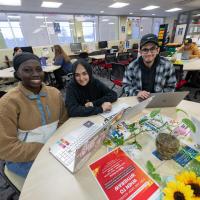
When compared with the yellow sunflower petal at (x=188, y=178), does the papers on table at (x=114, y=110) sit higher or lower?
lower

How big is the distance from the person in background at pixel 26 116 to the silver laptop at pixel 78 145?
9.8 inches

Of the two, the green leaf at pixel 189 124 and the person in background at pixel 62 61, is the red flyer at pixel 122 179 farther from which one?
the person in background at pixel 62 61

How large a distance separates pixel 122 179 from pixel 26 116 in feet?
2.61

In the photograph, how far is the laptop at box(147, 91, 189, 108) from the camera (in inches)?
42.0

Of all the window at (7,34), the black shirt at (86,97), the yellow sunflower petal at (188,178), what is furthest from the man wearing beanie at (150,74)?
the window at (7,34)

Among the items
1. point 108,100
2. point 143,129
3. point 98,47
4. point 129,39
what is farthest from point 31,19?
point 143,129

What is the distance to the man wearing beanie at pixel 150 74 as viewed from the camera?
162 centimetres

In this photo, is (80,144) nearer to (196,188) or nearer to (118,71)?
(196,188)

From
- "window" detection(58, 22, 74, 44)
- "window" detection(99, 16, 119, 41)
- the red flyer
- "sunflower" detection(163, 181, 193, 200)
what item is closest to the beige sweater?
the red flyer

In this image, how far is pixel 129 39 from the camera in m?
9.73

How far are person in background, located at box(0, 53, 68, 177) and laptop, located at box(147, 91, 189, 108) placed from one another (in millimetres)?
808

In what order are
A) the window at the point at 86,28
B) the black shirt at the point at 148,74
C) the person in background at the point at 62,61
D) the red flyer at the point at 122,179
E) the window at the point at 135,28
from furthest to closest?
the window at the point at 135,28 → the window at the point at 86,28 → the person in background at the point at 62,61 → the black shirt at the point at 148,74 → the red flyer at the point at 122,179

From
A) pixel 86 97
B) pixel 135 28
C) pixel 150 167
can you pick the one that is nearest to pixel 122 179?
pixel 150 167

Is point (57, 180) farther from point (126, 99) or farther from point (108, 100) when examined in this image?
point (126, 99)
